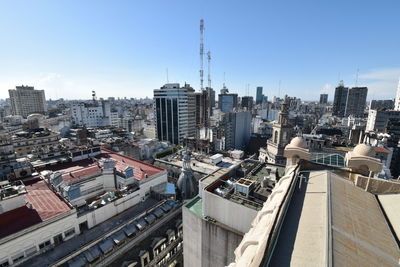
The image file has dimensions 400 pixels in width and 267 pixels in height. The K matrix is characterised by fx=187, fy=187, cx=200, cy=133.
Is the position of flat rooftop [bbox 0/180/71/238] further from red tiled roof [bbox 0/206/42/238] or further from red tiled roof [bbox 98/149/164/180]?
red tiled roof [bbox 98/149/164/180]

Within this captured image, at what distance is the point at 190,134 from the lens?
99.3 metres

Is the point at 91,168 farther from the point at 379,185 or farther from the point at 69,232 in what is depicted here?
the point at 379,185

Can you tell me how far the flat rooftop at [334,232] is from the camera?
18.1 ft

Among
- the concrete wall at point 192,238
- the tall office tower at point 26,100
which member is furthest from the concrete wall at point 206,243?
the tall office tower at point 26,100

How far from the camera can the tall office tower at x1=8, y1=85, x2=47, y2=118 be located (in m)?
144

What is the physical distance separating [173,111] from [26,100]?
140 m

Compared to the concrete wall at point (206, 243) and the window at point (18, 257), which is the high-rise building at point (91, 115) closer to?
the window at point (18, 257)

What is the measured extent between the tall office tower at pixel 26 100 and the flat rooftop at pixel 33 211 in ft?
568

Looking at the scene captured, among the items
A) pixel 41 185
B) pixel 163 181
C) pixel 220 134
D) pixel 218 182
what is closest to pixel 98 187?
pixel 41 185

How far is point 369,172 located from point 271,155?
32.9 m

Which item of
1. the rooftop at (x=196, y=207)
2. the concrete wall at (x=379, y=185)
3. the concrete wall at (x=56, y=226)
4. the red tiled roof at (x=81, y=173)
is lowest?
the concrete wall at (x=56, y=226)

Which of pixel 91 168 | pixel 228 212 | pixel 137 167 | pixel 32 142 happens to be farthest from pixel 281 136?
pixel 32 142

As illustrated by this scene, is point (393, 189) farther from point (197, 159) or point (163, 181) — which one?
point (197, 159)

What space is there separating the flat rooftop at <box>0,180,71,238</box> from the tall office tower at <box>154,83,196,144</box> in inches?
2817
